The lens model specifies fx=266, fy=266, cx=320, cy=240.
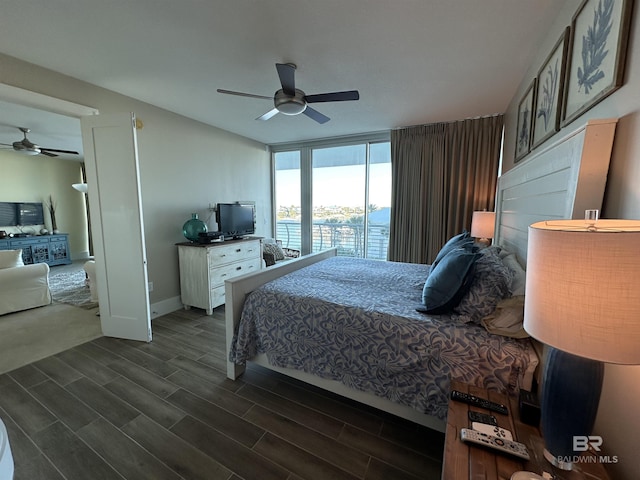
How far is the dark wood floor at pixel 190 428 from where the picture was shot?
4.53 ft

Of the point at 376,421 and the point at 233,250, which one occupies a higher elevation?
the point at 233,250

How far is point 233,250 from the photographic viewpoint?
11.9ft

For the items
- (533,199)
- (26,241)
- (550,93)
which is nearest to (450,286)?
(533,199)

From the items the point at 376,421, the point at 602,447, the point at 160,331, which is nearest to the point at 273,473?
the point at 376,421

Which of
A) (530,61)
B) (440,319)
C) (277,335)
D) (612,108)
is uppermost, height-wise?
(530,61)

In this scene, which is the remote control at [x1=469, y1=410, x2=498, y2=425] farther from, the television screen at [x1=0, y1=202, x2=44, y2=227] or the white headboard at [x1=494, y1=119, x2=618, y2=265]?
the television screen at [x1=0, y1=202, x2=44, y2=227]

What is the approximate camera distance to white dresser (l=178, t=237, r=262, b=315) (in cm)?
327

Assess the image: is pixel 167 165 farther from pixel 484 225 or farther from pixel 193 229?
pixel 484 225

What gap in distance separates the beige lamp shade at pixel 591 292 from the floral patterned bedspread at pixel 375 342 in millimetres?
771

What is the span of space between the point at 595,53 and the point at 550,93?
588mm

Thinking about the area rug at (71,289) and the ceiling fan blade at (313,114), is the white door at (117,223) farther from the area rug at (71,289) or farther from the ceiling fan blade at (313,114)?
the ceiling fan blade at (313,114)

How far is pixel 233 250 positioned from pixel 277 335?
2016 millimetres

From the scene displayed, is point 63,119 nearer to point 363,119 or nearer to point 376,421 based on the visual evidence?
point 363,119

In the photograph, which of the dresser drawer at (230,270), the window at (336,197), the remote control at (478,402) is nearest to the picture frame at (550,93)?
the remote control at (478,402)
